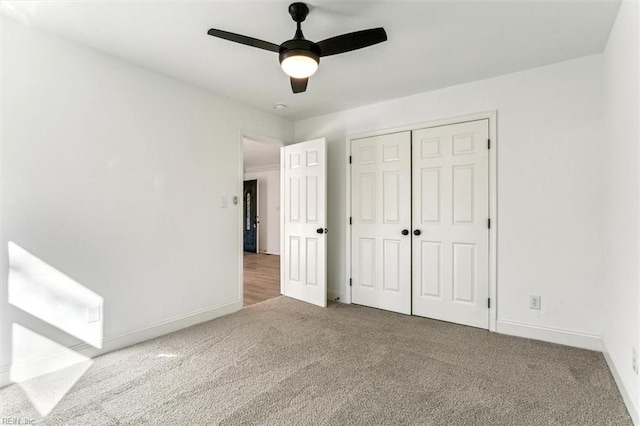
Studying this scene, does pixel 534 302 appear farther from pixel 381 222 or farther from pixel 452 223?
pixel 381 222

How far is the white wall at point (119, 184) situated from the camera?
2.16 m

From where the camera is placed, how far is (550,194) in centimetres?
274

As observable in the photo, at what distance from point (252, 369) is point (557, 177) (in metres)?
2.92

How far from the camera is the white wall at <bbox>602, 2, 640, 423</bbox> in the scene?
5.74 feet

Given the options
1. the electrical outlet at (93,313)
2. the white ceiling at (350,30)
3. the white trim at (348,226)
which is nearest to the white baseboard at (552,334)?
the white trim at (348,226)

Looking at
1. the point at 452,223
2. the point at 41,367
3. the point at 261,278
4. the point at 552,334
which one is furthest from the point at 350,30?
the point at 261,278

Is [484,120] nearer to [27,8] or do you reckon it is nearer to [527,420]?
[527,420]

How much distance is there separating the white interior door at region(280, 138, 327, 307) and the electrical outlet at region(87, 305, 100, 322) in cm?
216

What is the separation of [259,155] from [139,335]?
4863 mm

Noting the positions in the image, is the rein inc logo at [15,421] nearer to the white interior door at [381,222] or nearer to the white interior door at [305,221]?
the white interior door at [305,221]

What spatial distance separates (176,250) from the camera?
10.0 feet

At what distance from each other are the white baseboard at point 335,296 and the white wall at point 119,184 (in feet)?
3.84

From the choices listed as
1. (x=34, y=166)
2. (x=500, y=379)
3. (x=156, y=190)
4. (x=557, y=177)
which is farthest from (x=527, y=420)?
(x=34, y=166)

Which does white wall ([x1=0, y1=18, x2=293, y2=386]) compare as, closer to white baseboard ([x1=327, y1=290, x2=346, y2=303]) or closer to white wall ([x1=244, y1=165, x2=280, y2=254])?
white baseboard ([x1=327, y1=290, x2=346, y2=303])
